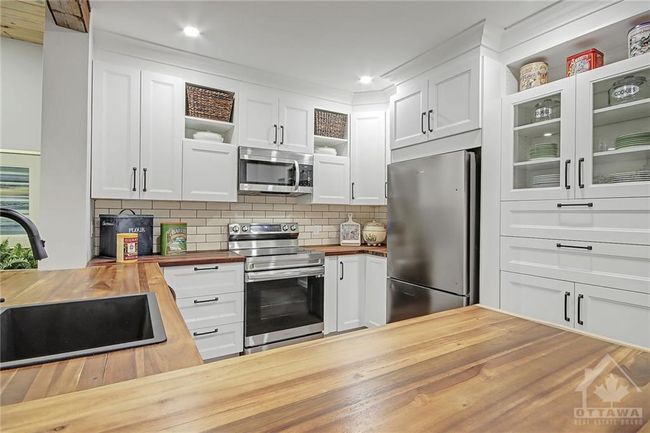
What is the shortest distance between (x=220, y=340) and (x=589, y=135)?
2.72 m

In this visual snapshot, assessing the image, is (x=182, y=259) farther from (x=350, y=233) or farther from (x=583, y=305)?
(x=583, y=305)

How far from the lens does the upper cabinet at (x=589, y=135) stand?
1729 millimetres

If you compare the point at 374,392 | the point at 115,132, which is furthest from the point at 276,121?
the point at 374,392

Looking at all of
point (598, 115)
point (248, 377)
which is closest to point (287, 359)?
point (248, 377)

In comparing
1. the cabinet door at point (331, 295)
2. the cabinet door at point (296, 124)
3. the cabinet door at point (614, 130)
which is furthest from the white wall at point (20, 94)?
the cabinet door at point (614, 130)

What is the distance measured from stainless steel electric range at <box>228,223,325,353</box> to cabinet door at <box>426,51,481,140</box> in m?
1.47

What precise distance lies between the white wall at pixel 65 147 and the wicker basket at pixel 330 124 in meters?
1.90

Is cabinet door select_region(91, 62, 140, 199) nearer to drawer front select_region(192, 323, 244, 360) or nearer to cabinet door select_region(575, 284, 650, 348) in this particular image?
drawer front select_region(192, 323, 244, 360)

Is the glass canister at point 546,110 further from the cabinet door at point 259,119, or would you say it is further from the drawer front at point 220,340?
the drawer front at point 220,340

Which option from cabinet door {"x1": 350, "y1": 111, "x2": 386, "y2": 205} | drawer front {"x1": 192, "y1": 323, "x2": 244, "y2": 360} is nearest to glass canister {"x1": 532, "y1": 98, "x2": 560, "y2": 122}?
cabinet door {"x1": 350, "y1": 111, "x2": 386, "y2": 205}

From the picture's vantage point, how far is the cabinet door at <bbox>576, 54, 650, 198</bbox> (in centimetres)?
171

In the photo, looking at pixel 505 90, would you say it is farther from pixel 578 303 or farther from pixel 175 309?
pixel 175 309

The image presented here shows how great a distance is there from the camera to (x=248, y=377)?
25.5 inches

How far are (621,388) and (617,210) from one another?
147 centimetres
